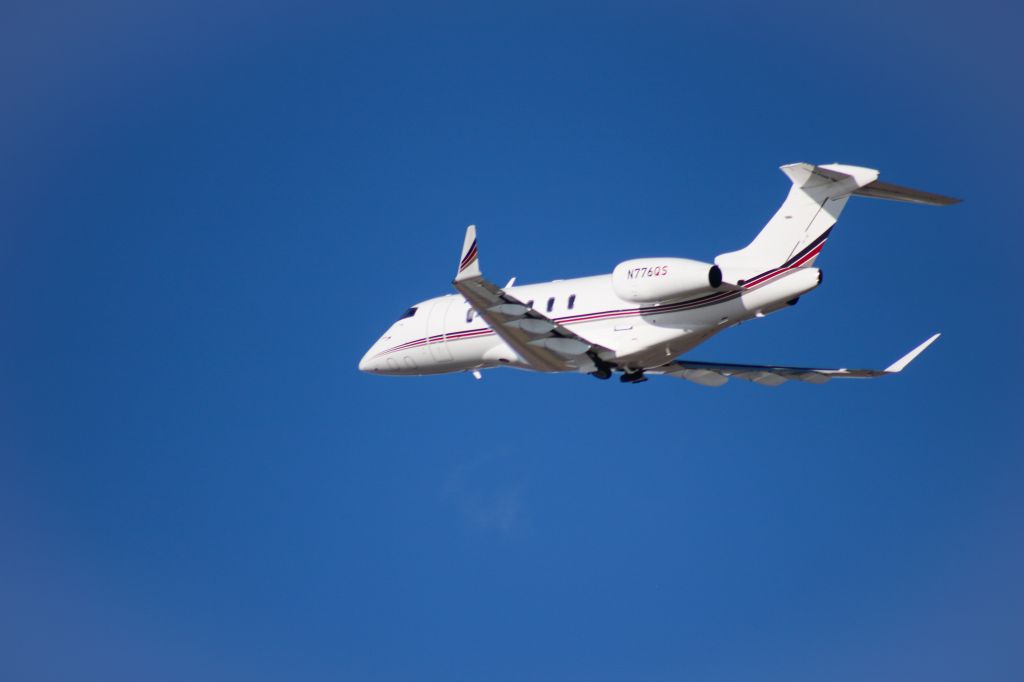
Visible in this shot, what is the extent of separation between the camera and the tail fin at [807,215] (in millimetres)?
34906

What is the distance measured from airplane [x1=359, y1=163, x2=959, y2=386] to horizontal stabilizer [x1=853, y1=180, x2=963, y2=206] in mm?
23

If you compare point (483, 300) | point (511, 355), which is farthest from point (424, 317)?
point (483, 300)

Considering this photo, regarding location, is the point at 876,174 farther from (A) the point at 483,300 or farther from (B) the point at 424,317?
(B) the point at 424,317

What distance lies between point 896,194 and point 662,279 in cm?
565

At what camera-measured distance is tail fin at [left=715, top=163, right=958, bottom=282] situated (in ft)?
115

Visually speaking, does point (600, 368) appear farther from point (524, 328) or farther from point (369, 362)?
point (369, 362)

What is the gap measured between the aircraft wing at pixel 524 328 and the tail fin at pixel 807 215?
12.9ft

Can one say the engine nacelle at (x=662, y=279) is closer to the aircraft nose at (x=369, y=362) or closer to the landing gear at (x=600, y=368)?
the landing gear at (x=600, y=368)

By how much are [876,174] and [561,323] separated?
859 cm

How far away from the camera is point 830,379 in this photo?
4034cm

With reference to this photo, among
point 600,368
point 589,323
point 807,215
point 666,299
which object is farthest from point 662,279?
point 807,215

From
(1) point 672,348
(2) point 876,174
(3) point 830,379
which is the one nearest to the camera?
(2) point 876,174

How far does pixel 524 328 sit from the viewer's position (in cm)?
3622

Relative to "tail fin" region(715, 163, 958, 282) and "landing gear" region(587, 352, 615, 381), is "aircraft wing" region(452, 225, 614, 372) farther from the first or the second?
"tail fin" region(715, 163, 958, 282)
